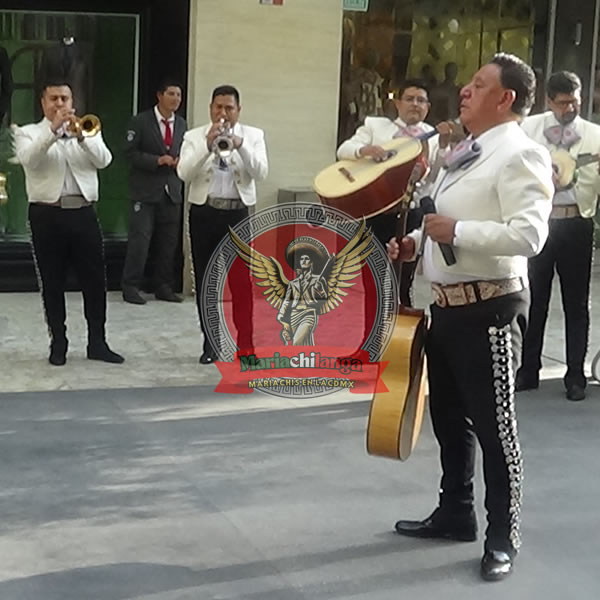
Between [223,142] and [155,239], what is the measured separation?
10.0 ft

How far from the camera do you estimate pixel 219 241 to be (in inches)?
333

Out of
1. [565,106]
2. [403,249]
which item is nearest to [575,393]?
[565,106]

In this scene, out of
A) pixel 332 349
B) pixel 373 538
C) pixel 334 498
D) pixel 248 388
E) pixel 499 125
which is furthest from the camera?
pixel 332 349

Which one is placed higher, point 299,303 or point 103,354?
point 299,303

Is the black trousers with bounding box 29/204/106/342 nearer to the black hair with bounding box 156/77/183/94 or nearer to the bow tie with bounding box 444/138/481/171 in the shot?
the black hair with bounding box 156/77/183/94

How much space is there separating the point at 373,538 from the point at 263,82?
20.6 ft

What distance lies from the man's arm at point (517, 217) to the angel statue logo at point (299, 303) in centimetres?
266

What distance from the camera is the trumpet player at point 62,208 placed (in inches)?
316

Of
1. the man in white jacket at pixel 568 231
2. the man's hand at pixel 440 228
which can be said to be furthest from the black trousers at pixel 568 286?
the man's hand at pixel 440 228

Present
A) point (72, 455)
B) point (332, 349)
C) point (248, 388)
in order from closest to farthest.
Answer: point (72, 455), point (248, 388), point (332, 349)

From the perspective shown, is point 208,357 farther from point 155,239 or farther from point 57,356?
point 155,239

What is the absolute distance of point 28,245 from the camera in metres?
11.1

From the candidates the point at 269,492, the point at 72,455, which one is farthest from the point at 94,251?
the point at 269,492

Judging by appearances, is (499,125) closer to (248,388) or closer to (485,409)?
(485,409)
